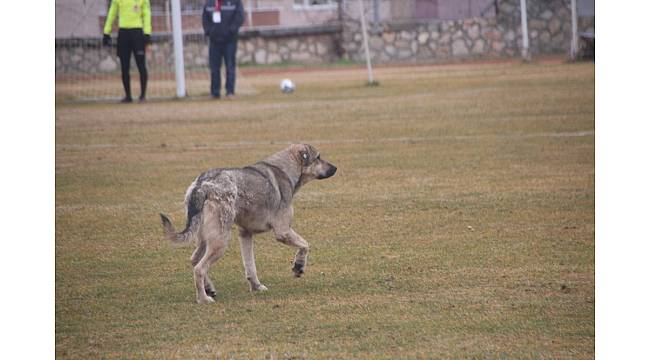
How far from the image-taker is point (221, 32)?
26.6 meters

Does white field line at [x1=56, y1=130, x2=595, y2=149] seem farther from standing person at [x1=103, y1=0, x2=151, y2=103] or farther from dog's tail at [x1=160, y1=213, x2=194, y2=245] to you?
dog's tail at [x1=160, y1=213, x2=194, y2=245]

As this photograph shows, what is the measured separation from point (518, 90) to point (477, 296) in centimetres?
1776

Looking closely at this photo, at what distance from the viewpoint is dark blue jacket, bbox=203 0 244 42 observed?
87.4ft

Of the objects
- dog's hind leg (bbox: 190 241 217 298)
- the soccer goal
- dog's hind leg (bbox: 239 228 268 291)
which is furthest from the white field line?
dog's hind leg (bbox: 190 241 217 298)

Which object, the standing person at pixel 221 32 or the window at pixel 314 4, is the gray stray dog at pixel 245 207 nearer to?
the standing person at pixel 221 32

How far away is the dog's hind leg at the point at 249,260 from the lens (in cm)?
879

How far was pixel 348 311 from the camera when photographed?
26.6 ft

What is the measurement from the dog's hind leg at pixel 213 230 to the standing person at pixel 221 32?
18554 millimetres

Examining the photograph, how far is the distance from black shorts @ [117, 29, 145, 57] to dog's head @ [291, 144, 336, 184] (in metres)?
17.2

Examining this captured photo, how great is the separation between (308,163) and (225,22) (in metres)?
18.0

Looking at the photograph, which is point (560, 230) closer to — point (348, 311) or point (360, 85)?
point (348, 311)

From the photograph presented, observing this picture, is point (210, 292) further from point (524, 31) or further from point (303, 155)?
point (524, 31)

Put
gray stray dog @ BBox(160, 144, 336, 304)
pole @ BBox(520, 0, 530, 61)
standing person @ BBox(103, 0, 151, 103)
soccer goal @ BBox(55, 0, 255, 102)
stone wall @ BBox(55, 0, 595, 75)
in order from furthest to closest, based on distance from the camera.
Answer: stone wall @ BBox(55, 0, 595, 75) < pole @ BBox(520, 0, 530, 61) < soccer goal @ BBox(55, 0, 255, 102) < standing person @ BBox(103, 0, 151, 103) < gray stray dog @ BBox(160, 144, 336, 304)

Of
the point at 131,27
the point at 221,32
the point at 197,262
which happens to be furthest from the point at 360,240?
the point at 221,32
